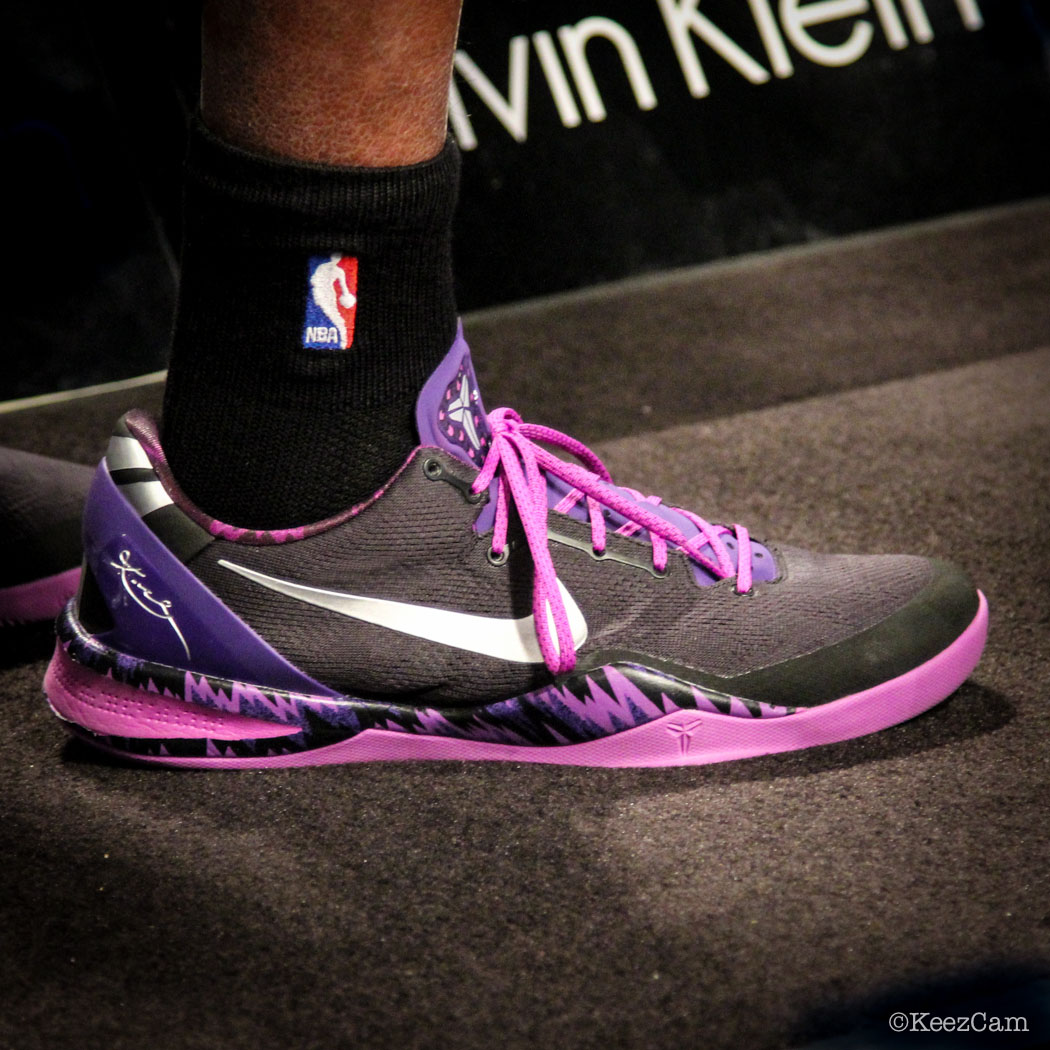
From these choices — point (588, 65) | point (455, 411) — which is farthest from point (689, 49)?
point (455, 411)

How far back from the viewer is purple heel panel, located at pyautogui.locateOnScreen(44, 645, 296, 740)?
2.14 feet

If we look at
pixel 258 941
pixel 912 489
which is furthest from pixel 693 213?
pixel 258 941

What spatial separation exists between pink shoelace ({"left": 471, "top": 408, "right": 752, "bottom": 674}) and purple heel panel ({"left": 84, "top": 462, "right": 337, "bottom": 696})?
14cm

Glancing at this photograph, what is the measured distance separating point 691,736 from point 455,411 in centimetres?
24

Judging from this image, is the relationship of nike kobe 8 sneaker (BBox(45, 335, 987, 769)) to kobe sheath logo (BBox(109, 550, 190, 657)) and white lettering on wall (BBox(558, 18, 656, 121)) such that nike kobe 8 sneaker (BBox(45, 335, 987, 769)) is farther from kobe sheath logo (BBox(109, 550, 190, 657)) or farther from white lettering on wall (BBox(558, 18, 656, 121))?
white lettering on wall (BBox(558, 18, 656, 121))

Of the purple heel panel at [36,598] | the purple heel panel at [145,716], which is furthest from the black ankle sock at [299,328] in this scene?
the purple heel panel at [36,598]

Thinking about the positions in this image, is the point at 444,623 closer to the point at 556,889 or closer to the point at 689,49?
the point at 556,889

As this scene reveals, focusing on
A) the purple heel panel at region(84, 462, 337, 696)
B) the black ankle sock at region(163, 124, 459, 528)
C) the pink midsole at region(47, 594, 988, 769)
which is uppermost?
the black ankle sock at region(163, 124, 459, 528)

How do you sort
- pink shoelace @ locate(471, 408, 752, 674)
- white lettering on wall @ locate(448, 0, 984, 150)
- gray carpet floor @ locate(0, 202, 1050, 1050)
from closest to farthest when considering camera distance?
gray carpet floor @ locate(0, 202, 1050, 1050) < pink shoelace @ locate(471, 408, 752, 674) < white lettering on wall @ locate(448, 0, 984, 150)

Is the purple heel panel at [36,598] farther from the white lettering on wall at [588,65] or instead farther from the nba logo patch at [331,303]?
the white lettering on wall at [588,65]

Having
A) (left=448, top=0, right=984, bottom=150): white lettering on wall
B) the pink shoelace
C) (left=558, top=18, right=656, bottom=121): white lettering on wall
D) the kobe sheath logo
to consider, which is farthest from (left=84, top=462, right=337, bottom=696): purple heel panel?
(left=558, top=18, right=656, bottom=121): white lettering on wall

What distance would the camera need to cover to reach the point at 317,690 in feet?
2.11

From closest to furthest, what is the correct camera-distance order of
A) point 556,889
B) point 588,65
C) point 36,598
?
point 556,889
point 36,598
point 588,65

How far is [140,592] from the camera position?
2.09 ft
